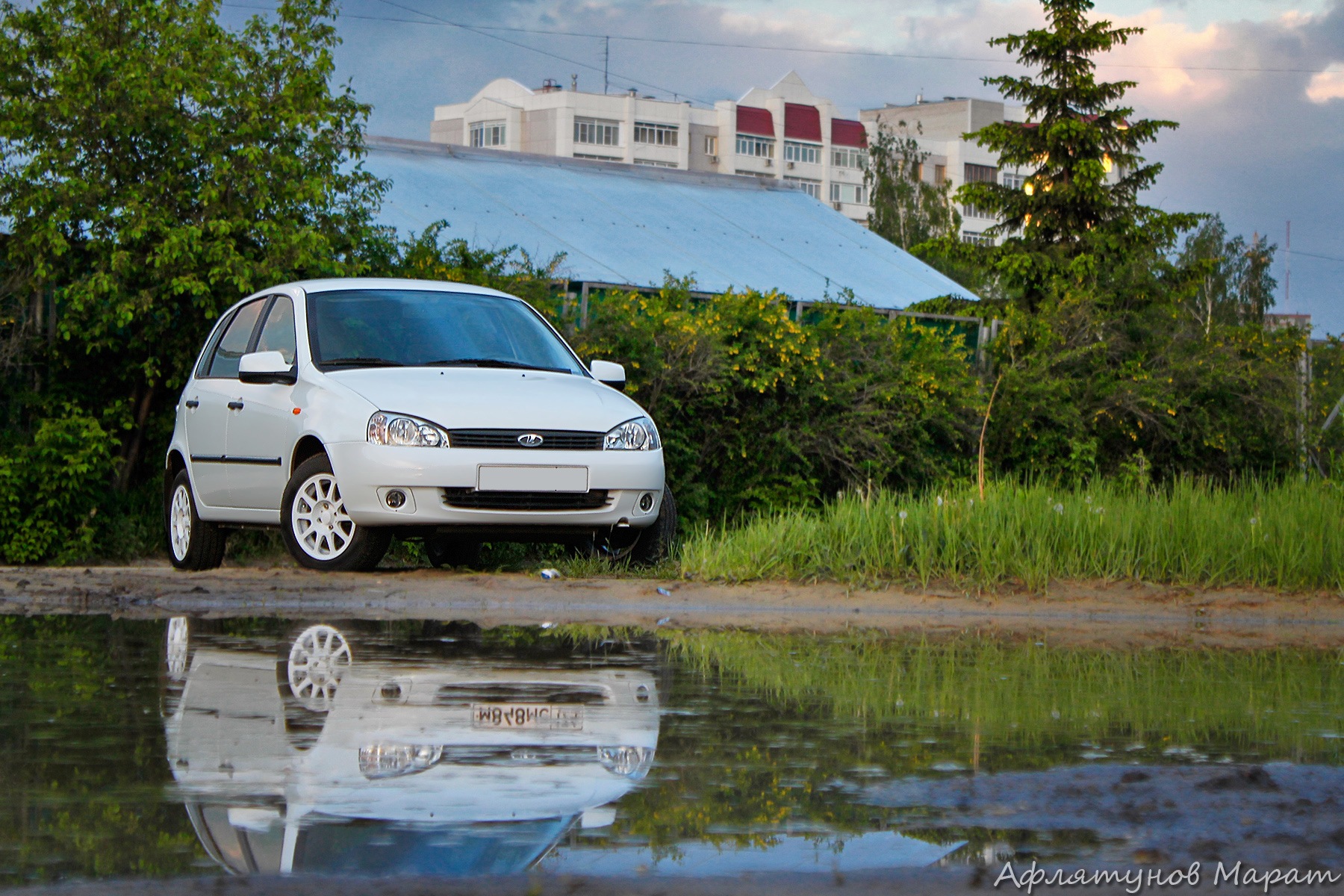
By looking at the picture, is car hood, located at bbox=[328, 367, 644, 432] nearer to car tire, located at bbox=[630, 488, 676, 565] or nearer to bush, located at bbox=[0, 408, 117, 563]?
car tire, located at bbox=[630, 488, 676, 565]

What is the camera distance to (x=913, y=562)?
11.1 m

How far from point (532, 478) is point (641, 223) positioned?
682 inches

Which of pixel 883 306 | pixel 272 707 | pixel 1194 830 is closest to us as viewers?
pixel 1194 830

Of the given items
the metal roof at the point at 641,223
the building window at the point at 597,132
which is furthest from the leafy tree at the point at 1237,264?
the building window at the point at 597,132

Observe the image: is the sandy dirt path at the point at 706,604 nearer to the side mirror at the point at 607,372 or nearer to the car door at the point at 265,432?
the car door at the point at 265,432

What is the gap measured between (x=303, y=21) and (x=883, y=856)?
11.9 meters

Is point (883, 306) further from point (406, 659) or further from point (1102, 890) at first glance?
point (1102, 890)

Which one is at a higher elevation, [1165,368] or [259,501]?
[1165,368]

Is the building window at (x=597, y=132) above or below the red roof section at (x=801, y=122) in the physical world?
below

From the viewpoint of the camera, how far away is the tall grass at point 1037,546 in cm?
1091

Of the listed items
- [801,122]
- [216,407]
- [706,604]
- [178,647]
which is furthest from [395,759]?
[801,122]

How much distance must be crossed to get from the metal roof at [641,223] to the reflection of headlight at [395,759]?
1722cm

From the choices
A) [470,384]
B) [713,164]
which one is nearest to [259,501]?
[470,384]

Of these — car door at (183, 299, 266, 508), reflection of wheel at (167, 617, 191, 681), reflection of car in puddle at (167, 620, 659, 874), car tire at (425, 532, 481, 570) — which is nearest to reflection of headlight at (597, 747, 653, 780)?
reflection of car in puddle at (167, 620, 659, 874)
